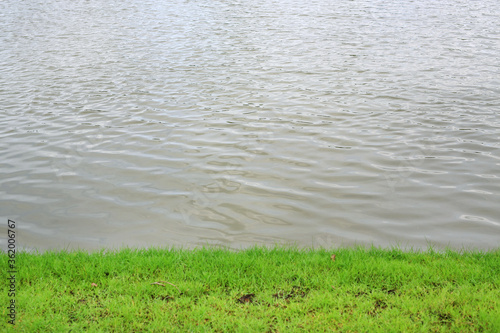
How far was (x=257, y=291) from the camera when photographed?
13.5 feet

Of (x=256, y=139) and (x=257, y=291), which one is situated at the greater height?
(x=256, y=139)

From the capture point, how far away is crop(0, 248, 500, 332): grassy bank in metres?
3.66

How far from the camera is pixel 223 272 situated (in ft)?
14.3

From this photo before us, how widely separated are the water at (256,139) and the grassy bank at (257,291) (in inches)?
26.0

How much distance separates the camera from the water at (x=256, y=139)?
18.3ft

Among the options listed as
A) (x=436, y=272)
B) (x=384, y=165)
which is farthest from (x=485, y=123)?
(x=436, y=272)

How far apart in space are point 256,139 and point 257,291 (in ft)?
13.4

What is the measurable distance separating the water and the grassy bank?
2.17 feet

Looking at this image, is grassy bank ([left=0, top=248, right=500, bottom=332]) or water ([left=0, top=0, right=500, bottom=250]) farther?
water ([left=0, top=0, right=500, bottom=250])

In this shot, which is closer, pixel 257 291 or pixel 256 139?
pixel 257 291

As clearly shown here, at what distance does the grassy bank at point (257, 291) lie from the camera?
3.66 meters

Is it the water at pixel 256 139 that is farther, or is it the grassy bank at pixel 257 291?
the water at pixel 256 139

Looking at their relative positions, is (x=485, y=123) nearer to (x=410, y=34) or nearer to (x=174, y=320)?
(x=174, y=320)

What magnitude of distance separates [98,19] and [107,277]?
18738 millimetres
